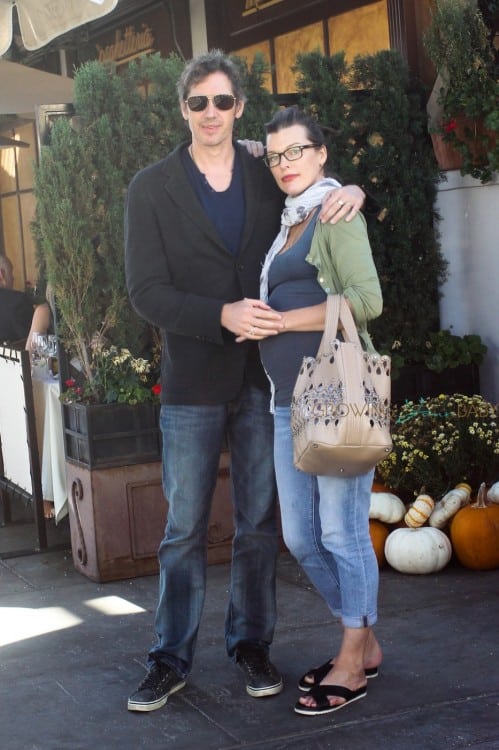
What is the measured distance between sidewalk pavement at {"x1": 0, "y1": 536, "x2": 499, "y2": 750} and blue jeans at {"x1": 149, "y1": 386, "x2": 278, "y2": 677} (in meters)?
0.21

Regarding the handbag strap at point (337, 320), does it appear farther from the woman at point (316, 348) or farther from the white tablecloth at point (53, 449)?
the white tablecloth at point (53, 449)

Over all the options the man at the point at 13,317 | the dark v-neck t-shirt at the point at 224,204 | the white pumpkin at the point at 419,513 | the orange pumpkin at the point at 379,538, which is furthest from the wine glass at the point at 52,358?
the dark v-neck t-shirt at the point at 224,204

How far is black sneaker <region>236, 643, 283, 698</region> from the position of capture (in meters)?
3.96

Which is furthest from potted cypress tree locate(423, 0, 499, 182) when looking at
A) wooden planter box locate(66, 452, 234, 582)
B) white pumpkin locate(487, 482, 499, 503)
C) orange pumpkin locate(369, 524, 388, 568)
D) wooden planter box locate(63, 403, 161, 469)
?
wooden planter box locate(66, 452, 234, 582)

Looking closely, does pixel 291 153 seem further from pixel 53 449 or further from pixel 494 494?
pixel 53 449

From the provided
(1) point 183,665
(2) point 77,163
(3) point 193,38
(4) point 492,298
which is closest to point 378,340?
(4) point 492,298

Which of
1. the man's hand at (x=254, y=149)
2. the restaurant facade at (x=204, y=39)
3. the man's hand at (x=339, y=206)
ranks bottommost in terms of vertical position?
the man's hand at (x=339, y=206)

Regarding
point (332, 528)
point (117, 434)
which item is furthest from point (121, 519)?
point (332, 528)

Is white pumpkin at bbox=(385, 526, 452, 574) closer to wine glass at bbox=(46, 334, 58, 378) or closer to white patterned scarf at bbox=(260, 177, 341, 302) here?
white patterned scarf at bbox=(260, 177, 341, 302)

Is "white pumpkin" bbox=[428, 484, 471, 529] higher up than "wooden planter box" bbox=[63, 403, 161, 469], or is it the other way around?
"wooden planter box" bbox=[63, 403, 161, 469]

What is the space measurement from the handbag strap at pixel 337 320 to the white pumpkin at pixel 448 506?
219 centimetres

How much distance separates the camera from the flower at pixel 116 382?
5719 mm

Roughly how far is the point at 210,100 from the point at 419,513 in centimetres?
245

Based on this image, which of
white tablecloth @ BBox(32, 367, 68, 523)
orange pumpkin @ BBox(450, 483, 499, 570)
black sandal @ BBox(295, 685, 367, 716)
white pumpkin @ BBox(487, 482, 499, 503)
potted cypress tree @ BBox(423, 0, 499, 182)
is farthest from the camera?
white tablecloth @ BBox(32, 367, 68, 523)
